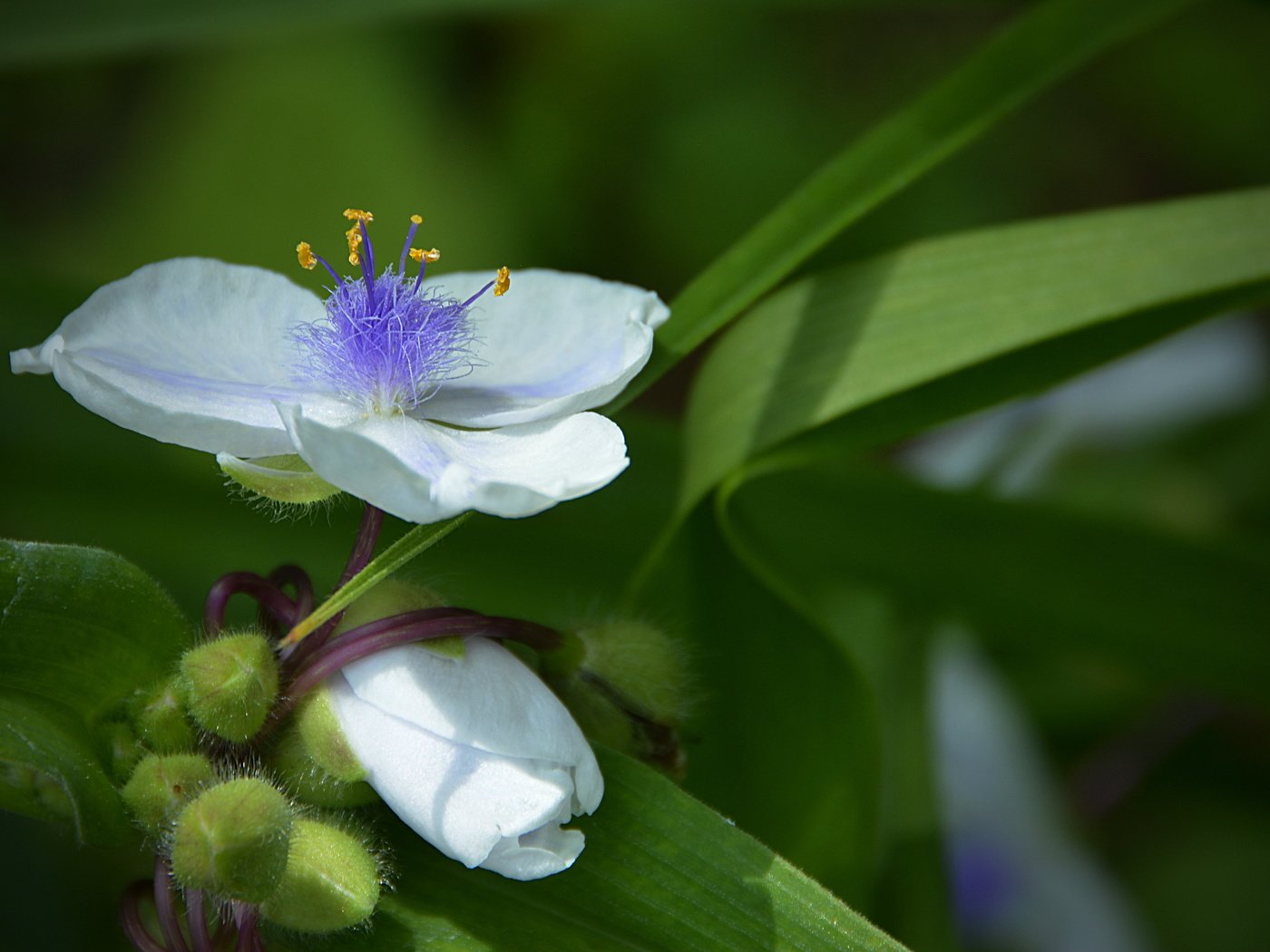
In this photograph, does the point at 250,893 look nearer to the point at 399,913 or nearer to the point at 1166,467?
the point at 399,913

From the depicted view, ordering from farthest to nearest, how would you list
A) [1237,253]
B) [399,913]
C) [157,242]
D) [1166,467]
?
[157,242], [1166,467], [1237,253], [399,913]

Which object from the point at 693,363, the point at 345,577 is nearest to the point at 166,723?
the point at 345,577

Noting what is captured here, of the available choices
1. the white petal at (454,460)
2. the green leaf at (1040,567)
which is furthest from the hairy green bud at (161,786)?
the green leaf at (1040,567)

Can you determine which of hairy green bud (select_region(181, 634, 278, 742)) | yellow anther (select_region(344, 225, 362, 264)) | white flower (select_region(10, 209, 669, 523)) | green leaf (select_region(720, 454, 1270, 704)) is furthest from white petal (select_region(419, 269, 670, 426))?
green leaf (select_region(720, 454, 1270, 704))

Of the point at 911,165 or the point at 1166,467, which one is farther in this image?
the point at 1166,467

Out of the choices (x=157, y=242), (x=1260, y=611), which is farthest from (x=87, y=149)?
(x=1260, y=611)
